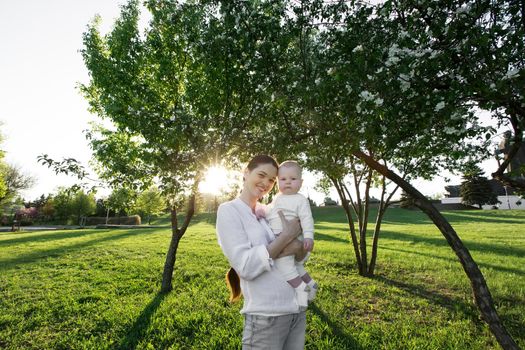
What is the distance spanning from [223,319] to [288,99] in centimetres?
507

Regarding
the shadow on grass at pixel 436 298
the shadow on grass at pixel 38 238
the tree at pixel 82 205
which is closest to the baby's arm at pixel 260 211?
the shadow on grass at pixel 436 298

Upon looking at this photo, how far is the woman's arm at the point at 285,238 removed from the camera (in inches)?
97.3

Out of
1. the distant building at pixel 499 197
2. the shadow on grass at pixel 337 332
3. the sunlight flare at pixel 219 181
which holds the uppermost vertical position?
the distant building at pixel 499 197

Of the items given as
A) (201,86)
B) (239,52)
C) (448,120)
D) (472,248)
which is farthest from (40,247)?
(472,248)

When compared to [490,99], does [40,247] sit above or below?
Answer: below

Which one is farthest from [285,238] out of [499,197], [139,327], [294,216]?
[499,197]

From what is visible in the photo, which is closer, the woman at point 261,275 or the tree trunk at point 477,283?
the woman at point 261,275

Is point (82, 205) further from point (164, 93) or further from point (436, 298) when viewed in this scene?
point (436, 298)

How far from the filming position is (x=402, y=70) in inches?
159

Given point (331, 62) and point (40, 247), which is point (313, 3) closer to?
point (331, 62)

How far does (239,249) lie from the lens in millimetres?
2451

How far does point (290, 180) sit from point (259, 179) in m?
0.38

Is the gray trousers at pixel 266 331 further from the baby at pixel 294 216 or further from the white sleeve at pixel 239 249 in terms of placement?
the white sleeve at pixel 239 249

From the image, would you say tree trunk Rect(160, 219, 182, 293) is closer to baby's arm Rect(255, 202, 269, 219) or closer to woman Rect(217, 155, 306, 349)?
baby's arm Rect(255, 202, 269, 219)
